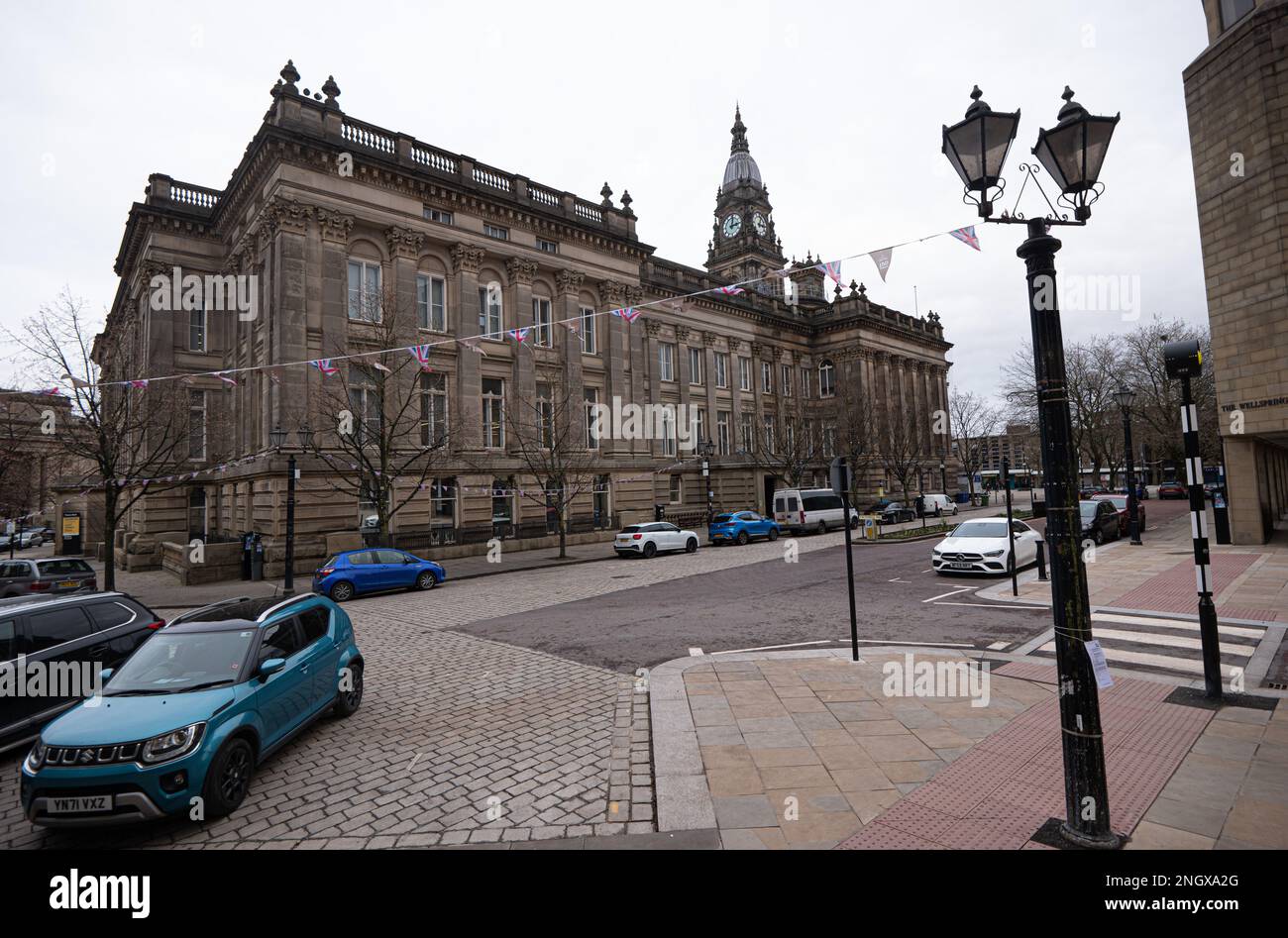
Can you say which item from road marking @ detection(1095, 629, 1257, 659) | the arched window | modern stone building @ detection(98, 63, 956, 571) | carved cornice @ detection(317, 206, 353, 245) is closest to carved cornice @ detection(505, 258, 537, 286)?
modern stone building @ detection(98, 63, 956, 571)

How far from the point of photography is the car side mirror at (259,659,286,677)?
5441mm

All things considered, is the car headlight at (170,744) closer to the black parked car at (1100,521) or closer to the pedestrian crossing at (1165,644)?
the pedestrian crossing at (1165,644)

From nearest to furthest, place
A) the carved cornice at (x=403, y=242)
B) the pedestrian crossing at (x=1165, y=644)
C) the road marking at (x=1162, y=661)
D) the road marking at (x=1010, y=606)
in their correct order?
1. the road marking at (x=1162, y=661)
2. the pedestrian crossing at (x=1165, y=644)
3. the road marking at (x=1010, y=606)
4. the carved cornice at (x=403, y=242)

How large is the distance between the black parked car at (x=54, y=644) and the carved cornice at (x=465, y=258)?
2317cm

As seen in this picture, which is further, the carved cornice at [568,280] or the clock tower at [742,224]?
the clock tower at [742,224]

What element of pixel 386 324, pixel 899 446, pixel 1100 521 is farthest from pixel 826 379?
pixel 386 324

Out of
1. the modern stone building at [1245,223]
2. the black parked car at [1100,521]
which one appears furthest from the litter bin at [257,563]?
the modern stone building at [1245,223]

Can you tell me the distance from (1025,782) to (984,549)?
12720 millimetres

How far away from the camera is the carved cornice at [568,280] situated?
32.2 metres

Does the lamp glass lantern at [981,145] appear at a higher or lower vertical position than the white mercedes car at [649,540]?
higher

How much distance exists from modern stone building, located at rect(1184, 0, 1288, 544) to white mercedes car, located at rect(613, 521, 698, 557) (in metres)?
19.3

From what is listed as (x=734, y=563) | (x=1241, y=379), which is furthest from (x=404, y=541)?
(x=1241, y=379)
